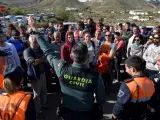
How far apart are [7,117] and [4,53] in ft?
9.39

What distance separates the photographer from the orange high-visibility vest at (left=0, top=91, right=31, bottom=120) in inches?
111

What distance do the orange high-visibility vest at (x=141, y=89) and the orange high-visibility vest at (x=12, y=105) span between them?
1.24m

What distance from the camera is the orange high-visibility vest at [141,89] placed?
331 centimetres

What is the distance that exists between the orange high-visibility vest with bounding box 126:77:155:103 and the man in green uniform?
36 centimetres

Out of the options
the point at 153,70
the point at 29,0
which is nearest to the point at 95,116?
the point at 153,70

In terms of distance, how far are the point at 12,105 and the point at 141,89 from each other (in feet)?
5.04

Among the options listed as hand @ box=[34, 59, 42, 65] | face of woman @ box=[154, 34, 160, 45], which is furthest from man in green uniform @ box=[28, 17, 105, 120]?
face of woman @ box=[154, 34, 160, 45]

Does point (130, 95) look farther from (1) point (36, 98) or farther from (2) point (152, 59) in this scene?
(2) point (152, 59)

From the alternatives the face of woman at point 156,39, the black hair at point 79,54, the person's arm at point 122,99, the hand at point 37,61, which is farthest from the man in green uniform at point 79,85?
the face of woman at point 156,39

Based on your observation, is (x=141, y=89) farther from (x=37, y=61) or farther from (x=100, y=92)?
(x=37, y=61)

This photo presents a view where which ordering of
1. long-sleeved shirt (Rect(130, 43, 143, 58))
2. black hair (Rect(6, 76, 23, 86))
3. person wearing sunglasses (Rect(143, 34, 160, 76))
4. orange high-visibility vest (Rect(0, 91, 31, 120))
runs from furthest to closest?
long-sleeved shirt (Rect(130, 43, 143, 58)) < person wearing sunglasses (Rect(143, 34, 160, 76)) < black hair (Rect(6, 76, 23, 86)) < orange high-visibility vest (Rect(0, 91, 31, 120))

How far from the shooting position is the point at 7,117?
2.87 metres

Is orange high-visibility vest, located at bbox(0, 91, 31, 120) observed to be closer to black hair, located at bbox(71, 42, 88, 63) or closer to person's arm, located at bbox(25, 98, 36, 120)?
person's arm, located at bbox(25, 98, 36, 120)

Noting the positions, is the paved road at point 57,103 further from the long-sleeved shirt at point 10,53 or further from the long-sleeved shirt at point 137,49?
the long-sleeved shirt at point 10,53
